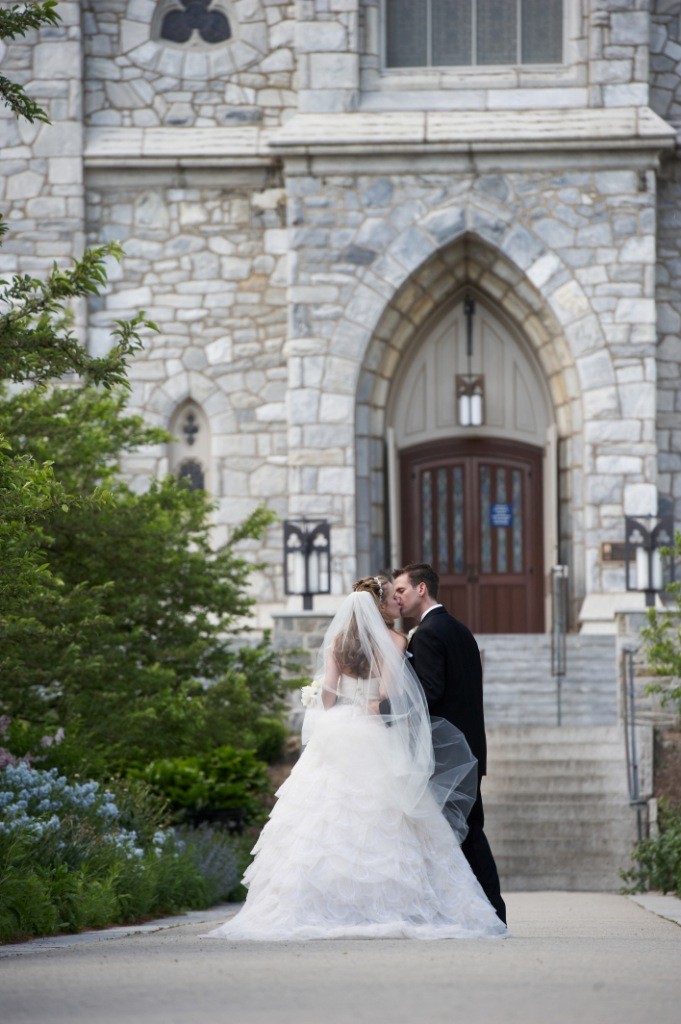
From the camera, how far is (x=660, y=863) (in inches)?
426

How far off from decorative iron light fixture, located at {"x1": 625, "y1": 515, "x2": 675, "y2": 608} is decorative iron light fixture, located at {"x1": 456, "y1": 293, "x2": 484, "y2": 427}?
2.20m

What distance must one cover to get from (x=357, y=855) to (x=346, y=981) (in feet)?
7.07

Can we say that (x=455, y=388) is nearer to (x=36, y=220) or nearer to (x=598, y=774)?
(x=36, y=220)

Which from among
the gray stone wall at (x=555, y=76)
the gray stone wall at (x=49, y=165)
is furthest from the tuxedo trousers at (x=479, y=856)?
the gray stone wall at (x=49, y=165)

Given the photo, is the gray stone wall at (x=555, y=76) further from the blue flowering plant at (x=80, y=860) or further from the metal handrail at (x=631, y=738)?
the blue flowering plant at (x=80, y=860)

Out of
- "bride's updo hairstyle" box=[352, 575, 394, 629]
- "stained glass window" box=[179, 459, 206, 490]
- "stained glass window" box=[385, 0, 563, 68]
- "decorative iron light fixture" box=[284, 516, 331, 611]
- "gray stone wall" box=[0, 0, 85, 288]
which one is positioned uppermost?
"stained glass window" box=[385, 0, 563, 68]

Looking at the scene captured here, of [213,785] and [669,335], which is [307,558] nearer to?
[213,785]

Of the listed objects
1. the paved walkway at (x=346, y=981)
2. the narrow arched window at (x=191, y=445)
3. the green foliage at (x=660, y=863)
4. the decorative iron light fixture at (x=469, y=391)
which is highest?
the decorative iron light fixture at (x=469, y=391)

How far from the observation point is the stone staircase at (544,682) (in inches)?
592

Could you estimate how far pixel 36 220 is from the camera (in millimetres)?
17562

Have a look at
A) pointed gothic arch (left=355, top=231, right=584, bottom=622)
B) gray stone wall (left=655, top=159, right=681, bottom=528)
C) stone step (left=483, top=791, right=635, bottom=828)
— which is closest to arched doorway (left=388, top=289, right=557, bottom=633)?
pointed gothic arch (left=355, top=231, right=584, bottom=622)

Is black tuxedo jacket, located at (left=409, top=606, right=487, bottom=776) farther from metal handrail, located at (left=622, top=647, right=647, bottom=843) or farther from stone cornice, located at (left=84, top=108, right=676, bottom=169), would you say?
stone cornice, located at (left=84, top=108, right=676, bottom=169)

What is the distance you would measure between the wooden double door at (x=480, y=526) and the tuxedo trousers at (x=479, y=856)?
10.4 meters

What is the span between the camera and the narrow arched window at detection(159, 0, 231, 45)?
18.0 m
